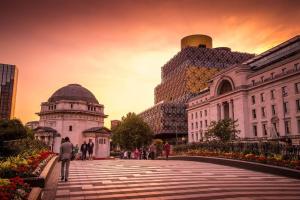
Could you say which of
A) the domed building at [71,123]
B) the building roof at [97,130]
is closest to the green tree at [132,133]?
the domed building at [71,123]

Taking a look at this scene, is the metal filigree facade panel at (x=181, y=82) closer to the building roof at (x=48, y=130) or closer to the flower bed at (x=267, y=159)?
the building roof at (x=48, y=130)

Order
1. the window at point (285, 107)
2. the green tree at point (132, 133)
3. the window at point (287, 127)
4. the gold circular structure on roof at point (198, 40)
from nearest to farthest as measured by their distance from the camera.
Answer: the window at point (287, 127) → the window at point (285, 107) → the green tree at point (132, 133) → the gold circular structure on roof at point (198, 40)

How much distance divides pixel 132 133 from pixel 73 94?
24.1 m

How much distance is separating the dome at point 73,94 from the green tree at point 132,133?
16358 mm

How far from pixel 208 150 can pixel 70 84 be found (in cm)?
5015

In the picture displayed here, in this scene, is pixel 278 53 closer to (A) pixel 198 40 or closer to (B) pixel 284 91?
(B) pixel 284 91

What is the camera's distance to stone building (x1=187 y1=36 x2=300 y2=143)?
54.7m

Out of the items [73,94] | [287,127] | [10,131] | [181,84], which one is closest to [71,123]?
[73,94]

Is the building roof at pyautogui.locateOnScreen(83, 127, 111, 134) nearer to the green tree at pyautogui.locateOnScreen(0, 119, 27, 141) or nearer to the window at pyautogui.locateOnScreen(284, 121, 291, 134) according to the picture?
the green tree at pyautogui.locateOnScreen(0, 119, 27, 141)

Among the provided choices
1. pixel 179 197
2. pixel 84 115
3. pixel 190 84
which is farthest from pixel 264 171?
pixel 190 84

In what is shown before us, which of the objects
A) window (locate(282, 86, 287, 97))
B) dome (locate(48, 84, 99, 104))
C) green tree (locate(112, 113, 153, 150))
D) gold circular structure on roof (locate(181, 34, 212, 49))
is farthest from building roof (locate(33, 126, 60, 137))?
gold circular structure on roof (locate(181, 34, 212, 49))

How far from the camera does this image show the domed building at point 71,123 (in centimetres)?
6278

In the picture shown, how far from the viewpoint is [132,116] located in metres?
86.4

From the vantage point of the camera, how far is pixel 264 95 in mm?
62531
